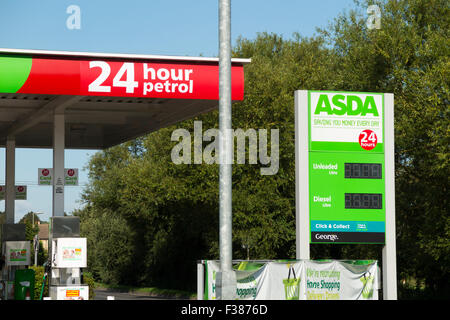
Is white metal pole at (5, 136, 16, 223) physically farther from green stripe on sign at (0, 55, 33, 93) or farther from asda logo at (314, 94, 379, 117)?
asda logo at (314, 94, 379, 117)

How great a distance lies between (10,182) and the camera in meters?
27.6

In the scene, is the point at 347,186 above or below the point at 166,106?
below

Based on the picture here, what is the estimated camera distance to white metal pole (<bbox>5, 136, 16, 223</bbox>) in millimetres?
27562

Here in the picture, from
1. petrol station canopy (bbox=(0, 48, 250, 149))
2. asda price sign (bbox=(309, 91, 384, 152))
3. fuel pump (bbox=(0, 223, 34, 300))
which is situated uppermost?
petrol station canopy (bbox=(0, 48, 250, 149))

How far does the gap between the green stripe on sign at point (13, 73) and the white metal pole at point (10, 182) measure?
9762 mm

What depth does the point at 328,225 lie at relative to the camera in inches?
758

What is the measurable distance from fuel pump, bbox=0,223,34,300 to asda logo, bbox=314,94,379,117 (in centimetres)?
1038

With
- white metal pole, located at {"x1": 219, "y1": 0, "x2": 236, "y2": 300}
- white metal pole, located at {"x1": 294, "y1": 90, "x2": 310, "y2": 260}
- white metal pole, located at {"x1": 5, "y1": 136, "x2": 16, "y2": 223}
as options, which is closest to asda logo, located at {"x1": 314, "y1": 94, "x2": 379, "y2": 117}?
white metal pole, located at {"x1": 294, "y1": 90, "x2": 310, "y2": 260}

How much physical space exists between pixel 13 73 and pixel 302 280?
27.1ft

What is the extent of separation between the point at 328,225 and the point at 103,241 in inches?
1558

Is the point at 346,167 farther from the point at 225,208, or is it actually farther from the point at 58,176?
the point at 58,176

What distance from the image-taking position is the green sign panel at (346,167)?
19.4 m
